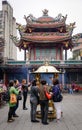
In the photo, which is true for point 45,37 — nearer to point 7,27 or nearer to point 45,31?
point 45,31

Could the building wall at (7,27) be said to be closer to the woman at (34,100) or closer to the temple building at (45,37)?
the temple building at (45,37)

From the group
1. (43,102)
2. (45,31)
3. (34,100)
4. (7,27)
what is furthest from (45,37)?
(7,27)

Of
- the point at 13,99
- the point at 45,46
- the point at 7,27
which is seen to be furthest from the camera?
the point at 7,27

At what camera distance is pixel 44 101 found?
10055mm

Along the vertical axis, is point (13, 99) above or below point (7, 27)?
below

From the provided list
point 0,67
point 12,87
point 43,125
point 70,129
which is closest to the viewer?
point 70,129

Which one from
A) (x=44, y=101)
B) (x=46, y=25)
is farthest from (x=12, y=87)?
(x=46, y=25)

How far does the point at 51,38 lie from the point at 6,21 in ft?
151

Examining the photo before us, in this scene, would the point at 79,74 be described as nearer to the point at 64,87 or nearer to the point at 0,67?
the point at 64,87

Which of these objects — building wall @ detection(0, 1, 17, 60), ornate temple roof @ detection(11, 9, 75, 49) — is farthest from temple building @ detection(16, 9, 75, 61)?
building wall @ detection(0, 1, 17, 60)

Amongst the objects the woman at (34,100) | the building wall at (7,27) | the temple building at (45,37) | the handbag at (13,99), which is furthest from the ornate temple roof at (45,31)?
the building wall at (7,27)

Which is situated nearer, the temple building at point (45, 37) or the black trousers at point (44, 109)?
the black trousers at point (44, 109)

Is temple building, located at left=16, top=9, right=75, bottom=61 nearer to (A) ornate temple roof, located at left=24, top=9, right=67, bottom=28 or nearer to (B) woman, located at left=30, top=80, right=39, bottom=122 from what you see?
(A) ornate temple roof, located at left=24, top=9, right=67, bottom=28

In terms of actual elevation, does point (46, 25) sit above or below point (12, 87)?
above
